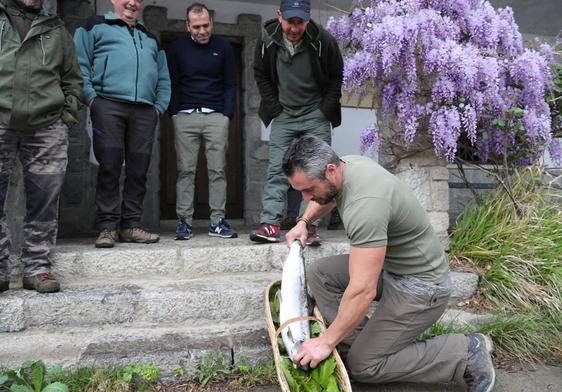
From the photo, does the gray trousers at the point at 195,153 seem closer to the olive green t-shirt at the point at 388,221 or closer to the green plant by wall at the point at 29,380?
the olive green t-shirt at the point at 388,221

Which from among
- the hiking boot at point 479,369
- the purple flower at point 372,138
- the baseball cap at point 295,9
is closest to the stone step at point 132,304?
the hiking boot at point 479,369

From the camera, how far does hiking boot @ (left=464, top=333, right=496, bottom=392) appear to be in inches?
103

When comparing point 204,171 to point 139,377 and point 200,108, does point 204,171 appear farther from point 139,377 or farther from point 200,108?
point 139,377

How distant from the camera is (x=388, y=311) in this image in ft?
8.73

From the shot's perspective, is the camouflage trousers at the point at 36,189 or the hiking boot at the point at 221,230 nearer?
the camouflage trousers at the point at 36,189

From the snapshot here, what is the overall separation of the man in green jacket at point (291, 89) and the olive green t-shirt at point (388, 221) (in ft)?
3.97

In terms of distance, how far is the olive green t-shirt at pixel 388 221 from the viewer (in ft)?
7.68

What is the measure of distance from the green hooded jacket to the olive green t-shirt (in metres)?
1.73

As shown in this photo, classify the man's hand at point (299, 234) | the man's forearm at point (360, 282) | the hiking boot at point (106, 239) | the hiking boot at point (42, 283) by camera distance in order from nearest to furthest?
the man's forearm at point (360, 282), the man's hand at point (299, 234), the hiking boot at point (42, 283), the hiking boot at point (106, 239)

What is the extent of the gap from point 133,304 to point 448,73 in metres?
2.49

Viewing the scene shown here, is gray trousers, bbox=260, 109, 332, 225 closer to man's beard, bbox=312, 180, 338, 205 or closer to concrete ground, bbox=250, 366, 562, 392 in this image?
man's beard, bbox=312, 180, 338, 205

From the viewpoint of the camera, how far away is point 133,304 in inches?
122

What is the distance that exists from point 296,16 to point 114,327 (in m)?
2.27

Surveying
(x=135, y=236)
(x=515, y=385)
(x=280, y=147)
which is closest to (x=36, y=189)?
(x=135, y=236)
